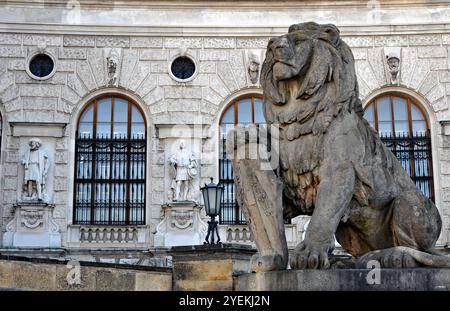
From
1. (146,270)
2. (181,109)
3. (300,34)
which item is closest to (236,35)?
(181,109)

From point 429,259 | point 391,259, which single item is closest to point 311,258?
point 391,259

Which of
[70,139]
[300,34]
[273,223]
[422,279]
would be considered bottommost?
[422,279]

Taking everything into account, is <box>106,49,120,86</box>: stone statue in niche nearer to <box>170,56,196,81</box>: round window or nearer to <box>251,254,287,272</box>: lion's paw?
<box>170,56,196,81</box>: round window

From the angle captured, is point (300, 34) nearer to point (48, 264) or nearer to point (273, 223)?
point (273, 223)

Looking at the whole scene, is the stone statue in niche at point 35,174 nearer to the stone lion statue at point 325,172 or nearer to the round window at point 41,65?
the round window at point 41,65

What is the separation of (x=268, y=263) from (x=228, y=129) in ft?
53.4

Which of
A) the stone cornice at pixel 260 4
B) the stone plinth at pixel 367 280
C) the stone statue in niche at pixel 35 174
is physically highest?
the stone cornice at pixel 260 4

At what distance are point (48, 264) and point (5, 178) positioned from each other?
10.8 metres

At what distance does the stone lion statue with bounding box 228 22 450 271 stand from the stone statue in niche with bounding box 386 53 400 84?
16727 mm

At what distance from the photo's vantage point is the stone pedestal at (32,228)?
20.4m

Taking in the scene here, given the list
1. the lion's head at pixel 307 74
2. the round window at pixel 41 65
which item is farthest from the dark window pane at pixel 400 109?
the lion's head at pixel 307 74

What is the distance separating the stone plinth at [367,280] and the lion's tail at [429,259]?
0.12m

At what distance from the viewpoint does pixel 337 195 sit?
5336mm

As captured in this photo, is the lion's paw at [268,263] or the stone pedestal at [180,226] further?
the stone pedestal at [180,226]
